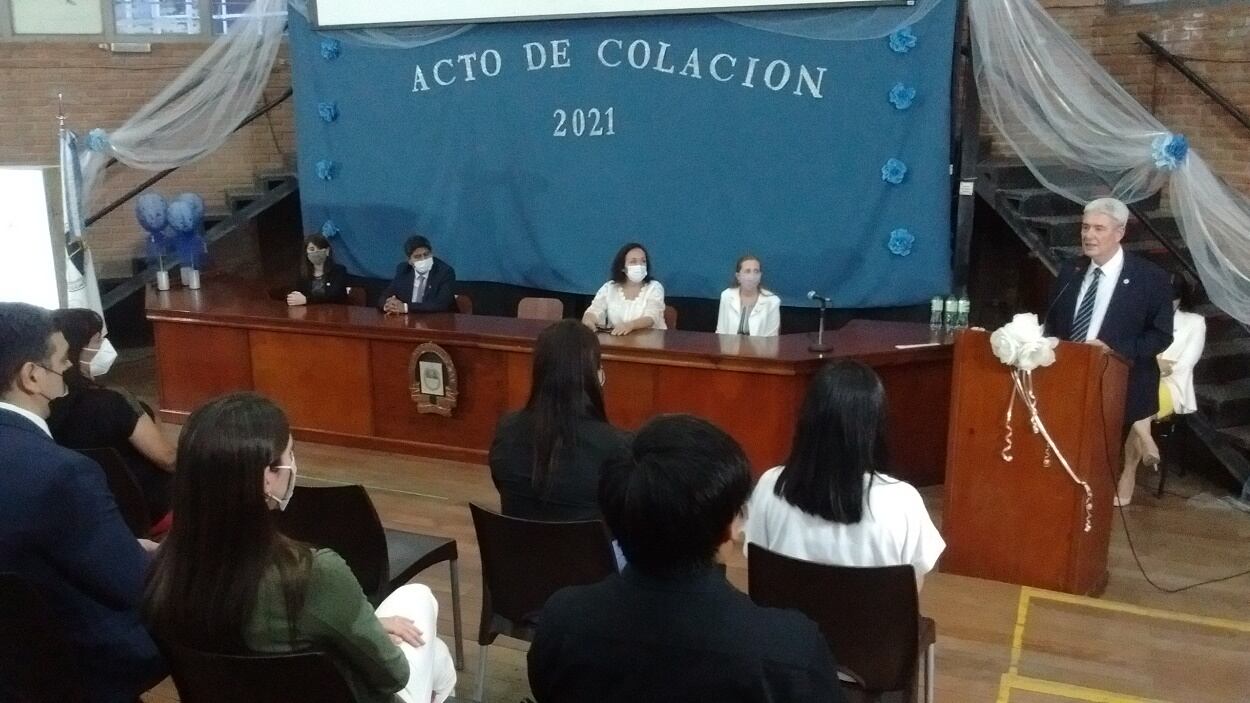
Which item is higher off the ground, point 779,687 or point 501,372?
point 779,687

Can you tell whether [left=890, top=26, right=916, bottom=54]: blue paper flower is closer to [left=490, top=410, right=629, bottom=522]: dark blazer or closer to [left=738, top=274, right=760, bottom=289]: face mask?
[left=738, top=274, right=760, bottom=289]: face mask

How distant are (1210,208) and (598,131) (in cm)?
304

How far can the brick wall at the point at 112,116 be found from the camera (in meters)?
7.29

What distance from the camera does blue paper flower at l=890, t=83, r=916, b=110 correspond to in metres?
4.97

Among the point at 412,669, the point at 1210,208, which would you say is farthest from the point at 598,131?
the point at 412,669

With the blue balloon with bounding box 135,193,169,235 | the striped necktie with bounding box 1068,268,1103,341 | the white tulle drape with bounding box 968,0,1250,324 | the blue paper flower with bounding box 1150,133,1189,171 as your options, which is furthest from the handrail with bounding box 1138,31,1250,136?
the blue balloon with bounding box 135,193,169,235

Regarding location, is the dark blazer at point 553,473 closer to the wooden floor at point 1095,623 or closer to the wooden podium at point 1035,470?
the wooden floor at point 1095,623

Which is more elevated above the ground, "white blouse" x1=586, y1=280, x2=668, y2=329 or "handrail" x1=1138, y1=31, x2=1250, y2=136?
"handrail" x1=1138, y1=31, x2=1250, y2=136

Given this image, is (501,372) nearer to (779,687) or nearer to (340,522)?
(340,522)

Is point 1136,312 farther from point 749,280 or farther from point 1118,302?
point 749,280

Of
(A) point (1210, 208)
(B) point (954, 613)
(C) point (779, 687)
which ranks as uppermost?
(A) point (1210, 208)

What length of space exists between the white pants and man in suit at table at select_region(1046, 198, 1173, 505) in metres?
2.63

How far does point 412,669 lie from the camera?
6.75 ft

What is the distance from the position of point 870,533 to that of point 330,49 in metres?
5.27
